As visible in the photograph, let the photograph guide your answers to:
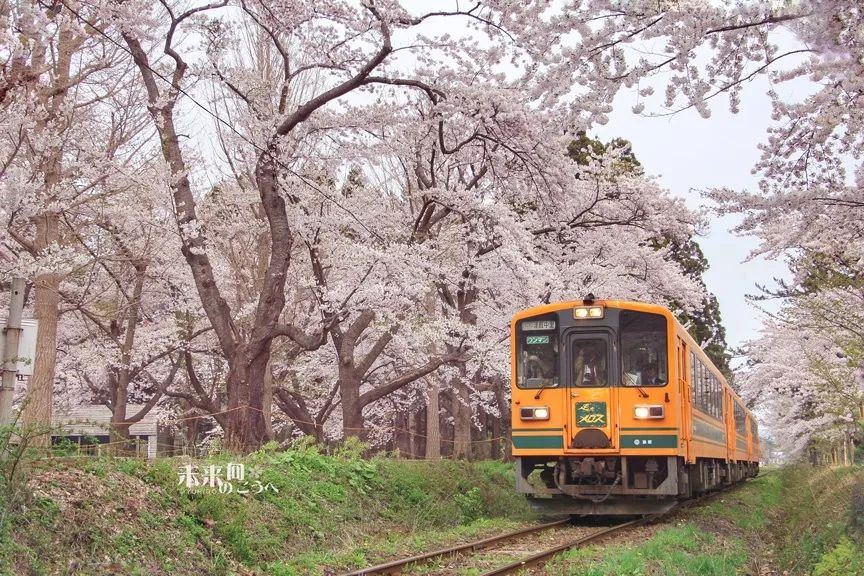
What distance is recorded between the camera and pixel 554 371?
1215 cm

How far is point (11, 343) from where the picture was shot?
5742 mm

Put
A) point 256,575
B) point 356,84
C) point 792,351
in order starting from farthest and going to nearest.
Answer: point 792,351 < point 356,84 < point 256,575

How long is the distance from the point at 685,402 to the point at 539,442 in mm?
2079

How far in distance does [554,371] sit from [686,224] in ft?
27.9

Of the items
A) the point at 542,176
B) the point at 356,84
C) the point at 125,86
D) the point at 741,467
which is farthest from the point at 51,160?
the point at 741,467

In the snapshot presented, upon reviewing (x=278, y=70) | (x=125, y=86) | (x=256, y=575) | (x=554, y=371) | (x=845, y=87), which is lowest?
(x=256, y=575)

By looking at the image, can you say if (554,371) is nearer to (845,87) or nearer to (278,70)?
(845,87)

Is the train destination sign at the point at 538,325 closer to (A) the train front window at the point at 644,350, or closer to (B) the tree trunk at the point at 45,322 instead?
(A) the train front window at the point at 644,350

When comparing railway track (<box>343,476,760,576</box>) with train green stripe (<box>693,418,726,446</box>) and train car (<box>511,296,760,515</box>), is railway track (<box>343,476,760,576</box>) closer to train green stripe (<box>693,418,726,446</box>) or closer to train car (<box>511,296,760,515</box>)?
train car (<box>511,296,760,515</box>)

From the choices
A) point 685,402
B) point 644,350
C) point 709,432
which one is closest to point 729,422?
point 709,432

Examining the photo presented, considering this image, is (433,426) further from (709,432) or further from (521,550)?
(521,550)

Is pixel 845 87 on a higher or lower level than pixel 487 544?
higher

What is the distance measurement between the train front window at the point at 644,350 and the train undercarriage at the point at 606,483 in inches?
40.4

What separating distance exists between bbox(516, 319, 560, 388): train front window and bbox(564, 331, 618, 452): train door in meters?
0.19
